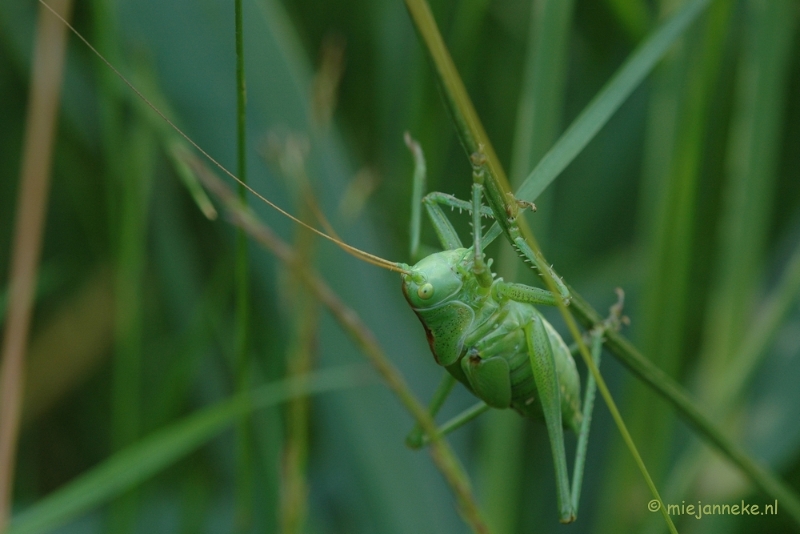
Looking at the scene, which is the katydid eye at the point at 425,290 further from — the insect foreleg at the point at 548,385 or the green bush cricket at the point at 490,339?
the insect foreleg at the point at 548,385

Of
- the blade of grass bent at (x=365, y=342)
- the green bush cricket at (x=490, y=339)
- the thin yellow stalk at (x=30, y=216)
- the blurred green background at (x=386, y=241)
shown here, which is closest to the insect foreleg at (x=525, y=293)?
the green bush cricket at (x=490, y=339)

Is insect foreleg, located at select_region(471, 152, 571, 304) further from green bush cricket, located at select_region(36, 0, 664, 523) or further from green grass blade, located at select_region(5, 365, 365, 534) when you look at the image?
green grass blade, located at select_region(5, 365, 365, 534)

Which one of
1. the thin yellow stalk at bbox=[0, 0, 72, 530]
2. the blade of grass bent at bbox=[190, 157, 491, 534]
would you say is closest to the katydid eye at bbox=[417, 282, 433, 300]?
the blade of grass bent at bbox=[190, 157, 491, 534]

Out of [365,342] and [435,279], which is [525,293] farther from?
[365,342]

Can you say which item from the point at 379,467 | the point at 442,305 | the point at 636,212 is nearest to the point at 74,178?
the point at 379,467

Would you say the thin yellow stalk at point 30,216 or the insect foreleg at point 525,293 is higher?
the thin yellow stalk at point 30,216

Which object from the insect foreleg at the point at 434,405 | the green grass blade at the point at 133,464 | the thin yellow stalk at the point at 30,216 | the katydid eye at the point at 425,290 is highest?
the thin yellow stalk at the point at 30,216
